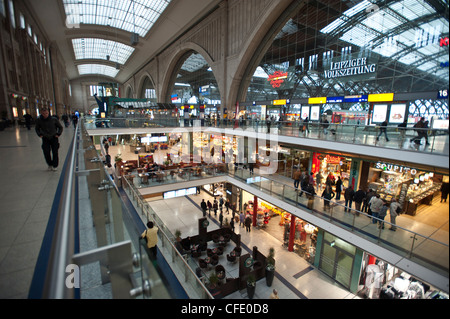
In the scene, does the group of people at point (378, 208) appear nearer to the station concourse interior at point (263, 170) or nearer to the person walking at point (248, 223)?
the station concourse interior at point (263, 170)

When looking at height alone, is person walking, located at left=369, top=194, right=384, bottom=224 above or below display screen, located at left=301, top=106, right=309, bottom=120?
below

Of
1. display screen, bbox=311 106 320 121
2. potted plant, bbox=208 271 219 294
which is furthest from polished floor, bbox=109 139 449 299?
display screen, bbox=311 106 320 121

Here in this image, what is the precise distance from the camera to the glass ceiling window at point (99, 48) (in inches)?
1587

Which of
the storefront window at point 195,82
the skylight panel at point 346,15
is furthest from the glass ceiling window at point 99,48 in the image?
the skylight panel at point 346,15

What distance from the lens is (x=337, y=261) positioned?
10.6m

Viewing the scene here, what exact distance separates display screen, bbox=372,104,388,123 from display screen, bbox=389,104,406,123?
1.29 ft

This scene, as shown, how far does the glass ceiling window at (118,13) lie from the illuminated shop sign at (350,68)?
20199 millimetres

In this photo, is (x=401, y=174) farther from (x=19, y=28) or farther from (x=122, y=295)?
(x=19, y=28)

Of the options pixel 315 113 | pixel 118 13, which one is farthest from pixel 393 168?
pixel 118 13

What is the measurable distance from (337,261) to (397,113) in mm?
7678

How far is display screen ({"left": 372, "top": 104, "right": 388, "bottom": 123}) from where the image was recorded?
38.5ft

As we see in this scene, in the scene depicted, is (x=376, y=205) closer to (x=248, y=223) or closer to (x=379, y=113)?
(x=379, y=113)

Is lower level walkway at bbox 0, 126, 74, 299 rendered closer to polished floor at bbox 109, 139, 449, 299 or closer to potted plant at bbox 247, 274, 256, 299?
potted plant at bbox 247, 274, 256, 299

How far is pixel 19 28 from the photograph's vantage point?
21828mm
